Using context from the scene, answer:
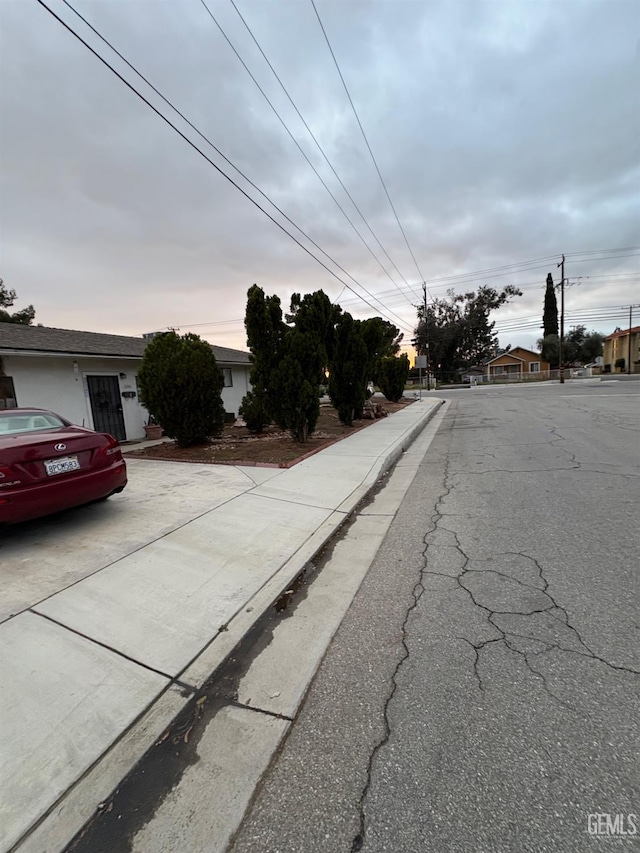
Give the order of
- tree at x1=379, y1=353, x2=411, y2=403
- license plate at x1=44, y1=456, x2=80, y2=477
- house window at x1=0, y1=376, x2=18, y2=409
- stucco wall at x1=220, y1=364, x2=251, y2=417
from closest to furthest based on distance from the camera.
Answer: license plate at x1=44, y1=456, x2=80, y2=477 → house window at x1=0, y1=376, x2=18, y2=409 → stucco wall at x1=220, y1=364, x2=251, y2=417 → tree at x1=379, y1=353, x2=411, y2=403

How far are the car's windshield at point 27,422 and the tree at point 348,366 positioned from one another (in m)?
8.25

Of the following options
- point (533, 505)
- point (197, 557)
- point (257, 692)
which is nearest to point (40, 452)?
point (197, 557)

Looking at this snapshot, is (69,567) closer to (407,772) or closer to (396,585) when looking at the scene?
(396,585)

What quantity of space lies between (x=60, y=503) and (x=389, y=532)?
11.1 feet

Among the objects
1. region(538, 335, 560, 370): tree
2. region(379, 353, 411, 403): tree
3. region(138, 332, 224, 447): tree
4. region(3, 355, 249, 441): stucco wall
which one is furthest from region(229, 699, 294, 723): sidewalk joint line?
region(538, 335, 560, 370): tree

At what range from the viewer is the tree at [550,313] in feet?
210

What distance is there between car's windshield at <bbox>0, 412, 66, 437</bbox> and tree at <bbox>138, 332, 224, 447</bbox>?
140 inches

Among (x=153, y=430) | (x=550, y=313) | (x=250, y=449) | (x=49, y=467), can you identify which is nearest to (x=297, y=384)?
(x=250, y=449)

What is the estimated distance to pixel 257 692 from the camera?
2129mm

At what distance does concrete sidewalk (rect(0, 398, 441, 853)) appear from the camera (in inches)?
63.8

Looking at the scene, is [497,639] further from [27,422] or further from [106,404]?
[106,404]

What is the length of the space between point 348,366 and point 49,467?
355 inches

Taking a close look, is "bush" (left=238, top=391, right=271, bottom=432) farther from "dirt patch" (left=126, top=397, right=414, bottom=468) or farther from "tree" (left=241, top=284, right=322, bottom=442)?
"tree" (left=241, top=284, right=322, bottom=442)

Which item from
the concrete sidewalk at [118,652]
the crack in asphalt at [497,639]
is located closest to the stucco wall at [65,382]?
the concrete sidewalk at [118,652]
